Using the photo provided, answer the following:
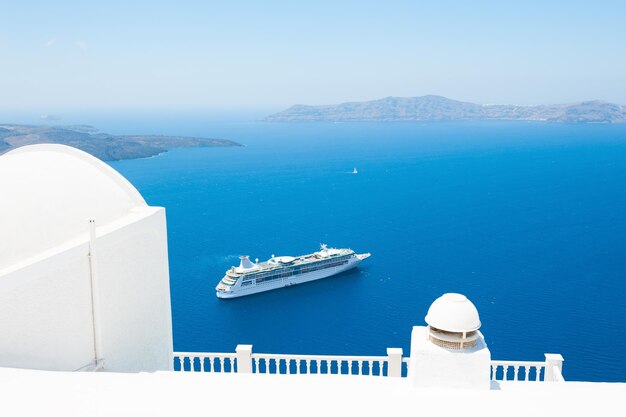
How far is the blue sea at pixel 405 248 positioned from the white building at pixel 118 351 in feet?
74.1

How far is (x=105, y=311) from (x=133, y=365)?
1430mm

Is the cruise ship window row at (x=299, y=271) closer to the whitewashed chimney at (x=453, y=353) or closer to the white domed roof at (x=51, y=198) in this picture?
the white domed roof at (x=51, y=198)

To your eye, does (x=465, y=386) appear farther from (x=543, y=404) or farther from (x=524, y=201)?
(x=524, y=201)

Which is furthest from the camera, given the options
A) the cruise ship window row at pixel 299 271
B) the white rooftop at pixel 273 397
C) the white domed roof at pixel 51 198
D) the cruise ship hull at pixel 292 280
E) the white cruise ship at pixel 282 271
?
the cruise ship window row at pixel 299 271

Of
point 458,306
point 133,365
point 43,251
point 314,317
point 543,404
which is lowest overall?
point 314,317

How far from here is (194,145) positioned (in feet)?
435

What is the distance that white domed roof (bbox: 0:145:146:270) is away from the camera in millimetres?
7586

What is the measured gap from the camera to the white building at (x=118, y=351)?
20.5 feet

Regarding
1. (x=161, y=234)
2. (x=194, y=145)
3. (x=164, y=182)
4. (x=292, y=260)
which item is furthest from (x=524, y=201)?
(x=194, y=145)

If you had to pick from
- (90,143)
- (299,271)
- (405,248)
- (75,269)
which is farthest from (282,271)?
(90,143)

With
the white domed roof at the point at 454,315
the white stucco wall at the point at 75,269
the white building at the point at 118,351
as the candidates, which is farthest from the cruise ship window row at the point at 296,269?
the white domed roof at the point at 454,315

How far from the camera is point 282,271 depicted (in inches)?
1620

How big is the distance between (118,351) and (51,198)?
2743 mm

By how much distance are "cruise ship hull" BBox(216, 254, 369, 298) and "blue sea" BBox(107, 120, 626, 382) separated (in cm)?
54
